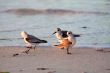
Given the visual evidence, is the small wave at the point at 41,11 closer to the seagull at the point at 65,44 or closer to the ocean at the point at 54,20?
the ocean at the point at 54,20

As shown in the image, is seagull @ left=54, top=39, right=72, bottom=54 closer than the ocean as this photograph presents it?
Yes

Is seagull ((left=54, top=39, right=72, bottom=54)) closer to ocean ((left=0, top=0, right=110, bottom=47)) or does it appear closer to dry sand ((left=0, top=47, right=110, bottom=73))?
dry sand ((left=0, top=47, right=110, bottom=73))

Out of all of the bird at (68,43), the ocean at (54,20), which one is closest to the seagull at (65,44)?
the bird at (68,43)

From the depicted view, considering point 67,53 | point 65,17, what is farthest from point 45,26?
point 67,53

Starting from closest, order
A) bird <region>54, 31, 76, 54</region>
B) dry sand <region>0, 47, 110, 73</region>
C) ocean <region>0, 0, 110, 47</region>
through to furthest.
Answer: dry sand <region>0, 47, 110, 73</region> < bird <region>54, 31, 76, 54</region> < ocean <region>0, 0, 110, 47</region>

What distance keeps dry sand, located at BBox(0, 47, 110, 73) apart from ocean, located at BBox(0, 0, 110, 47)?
4.92ft

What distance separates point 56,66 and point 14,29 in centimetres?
707

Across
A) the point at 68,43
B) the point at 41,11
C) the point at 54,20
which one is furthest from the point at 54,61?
the point at 41,11

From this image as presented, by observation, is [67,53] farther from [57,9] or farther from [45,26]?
[57,9]

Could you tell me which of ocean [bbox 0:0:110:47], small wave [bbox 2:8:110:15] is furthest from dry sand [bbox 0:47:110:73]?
small wave [bbox 2:8:110:15]

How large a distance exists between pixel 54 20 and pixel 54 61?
9.60m

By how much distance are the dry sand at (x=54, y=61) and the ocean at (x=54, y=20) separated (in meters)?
1.50

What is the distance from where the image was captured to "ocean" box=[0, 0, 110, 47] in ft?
52.6

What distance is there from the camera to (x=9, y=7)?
26.2m
